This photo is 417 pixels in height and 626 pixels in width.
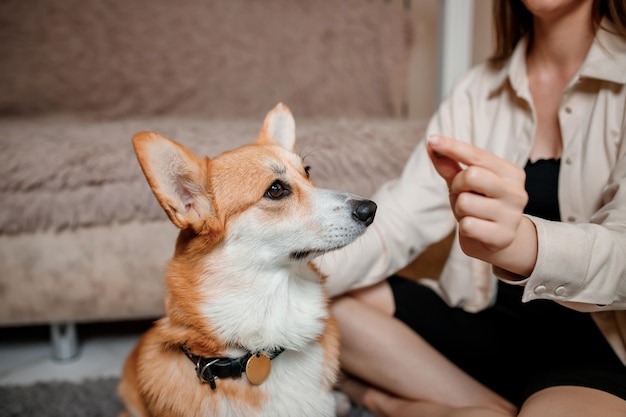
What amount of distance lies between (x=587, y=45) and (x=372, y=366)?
775 millimetres

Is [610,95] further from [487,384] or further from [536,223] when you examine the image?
[487,384]

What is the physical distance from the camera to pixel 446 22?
2111 mm

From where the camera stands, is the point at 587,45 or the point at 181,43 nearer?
the point at 587,45

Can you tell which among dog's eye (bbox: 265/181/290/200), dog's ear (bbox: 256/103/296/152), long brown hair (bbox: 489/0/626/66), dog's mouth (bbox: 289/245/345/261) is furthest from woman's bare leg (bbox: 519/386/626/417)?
long brown hair (bbox: 489/0/626/66)

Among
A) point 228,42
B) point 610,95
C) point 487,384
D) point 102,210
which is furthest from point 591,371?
point 228,42

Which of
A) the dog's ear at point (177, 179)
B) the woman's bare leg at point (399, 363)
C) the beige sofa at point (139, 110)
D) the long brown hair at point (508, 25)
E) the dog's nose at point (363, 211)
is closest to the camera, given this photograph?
the dog's ear at point (177, 179)

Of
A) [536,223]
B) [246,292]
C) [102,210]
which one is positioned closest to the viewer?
[536,223]

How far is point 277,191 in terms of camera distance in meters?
0.85

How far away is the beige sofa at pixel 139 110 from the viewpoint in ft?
4.04

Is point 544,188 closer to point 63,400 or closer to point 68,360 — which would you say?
point 63,400

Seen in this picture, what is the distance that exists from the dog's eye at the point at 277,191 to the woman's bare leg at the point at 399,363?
0.99 ft

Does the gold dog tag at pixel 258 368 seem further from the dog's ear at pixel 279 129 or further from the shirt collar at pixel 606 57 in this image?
the shirt collar at pixel 606 57

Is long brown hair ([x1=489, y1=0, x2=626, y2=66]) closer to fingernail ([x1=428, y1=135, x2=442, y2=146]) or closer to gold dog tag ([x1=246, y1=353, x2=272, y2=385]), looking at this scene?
fingernail ([x1=428, y1=135, x2=442, y2=146])

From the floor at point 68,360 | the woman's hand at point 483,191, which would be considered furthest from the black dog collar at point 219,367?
the floor at point 68,360
